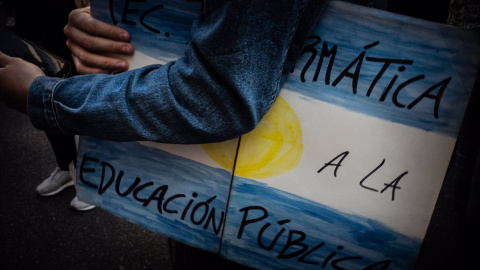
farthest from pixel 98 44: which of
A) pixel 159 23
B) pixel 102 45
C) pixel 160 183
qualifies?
pixel 160 183

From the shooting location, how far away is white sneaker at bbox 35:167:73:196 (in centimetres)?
184

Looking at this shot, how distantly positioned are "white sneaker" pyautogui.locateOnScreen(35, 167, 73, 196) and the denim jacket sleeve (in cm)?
149

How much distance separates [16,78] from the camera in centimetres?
67

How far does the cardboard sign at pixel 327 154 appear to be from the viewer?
586mm

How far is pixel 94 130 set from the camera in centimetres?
58

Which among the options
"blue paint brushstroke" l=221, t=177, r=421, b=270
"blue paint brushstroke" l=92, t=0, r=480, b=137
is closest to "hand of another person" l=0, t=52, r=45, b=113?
"blue paint brushstroke" l=92, t=0, r=480, b=137

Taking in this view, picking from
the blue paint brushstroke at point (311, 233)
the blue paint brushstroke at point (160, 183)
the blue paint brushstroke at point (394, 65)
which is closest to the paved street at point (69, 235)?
the blue paint brushstroke at point (160, 183)

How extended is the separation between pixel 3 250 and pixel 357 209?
1714 millimetres

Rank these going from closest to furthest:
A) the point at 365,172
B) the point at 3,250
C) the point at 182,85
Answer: the point at 182,85 < the point at 365,172 < the point at 3,250

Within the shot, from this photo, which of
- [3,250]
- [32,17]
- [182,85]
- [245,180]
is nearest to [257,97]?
[182,85]

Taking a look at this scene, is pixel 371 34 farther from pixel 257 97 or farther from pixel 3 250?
pixel 3 250

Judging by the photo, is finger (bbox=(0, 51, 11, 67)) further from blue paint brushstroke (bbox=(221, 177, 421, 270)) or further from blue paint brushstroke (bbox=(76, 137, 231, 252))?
blue paint brushstroke (bbox=(221, 177, 421, 270))

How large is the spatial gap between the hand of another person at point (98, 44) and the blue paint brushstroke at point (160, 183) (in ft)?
0.62

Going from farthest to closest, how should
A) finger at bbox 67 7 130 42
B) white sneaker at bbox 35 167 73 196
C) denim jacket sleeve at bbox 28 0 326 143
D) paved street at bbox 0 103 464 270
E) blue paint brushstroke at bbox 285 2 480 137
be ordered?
1. white sneaker at bbox 35 167 73 196
2. paved street at bbox 0 103 464 270
3. finger at bbox 67 7 130 42
4. blue paint brushstroke at bbox 285 2 480 137
5. denim jacket sleeve at bbox 28 0 326 143
